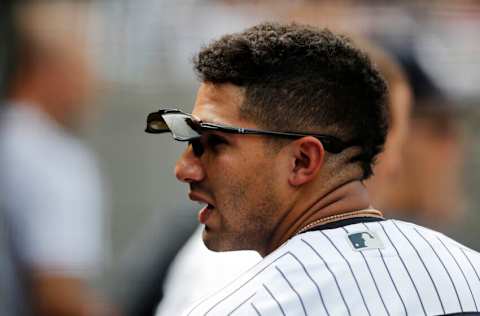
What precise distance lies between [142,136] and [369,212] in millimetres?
5315

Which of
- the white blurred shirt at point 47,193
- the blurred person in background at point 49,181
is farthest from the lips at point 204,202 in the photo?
the white blurred shirt at point 47,193

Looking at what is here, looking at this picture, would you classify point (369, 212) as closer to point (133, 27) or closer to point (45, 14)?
point (45, 14)

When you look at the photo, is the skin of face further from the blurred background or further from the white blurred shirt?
the blurred background

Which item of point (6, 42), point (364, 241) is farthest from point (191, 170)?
point (6, 42)

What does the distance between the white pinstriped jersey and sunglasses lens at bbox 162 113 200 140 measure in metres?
0.41

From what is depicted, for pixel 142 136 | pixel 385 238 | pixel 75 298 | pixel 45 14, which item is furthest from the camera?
pixel 142 136

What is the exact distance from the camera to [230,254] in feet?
12.2

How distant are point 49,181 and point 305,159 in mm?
2442

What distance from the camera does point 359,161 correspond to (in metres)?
2.62

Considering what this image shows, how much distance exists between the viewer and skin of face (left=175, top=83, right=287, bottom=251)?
253cm

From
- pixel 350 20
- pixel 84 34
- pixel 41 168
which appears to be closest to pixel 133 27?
pixel 84 34

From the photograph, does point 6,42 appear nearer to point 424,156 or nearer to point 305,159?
point 424,156

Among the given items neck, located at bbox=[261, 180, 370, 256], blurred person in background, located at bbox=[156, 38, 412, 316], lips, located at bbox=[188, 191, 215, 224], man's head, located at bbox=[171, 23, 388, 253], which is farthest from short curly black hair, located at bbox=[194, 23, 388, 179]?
blurred person in background, located at bbox=[156, 38, 412, 316]

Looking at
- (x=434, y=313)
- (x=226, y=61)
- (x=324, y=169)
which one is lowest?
(x=434, y=313)
